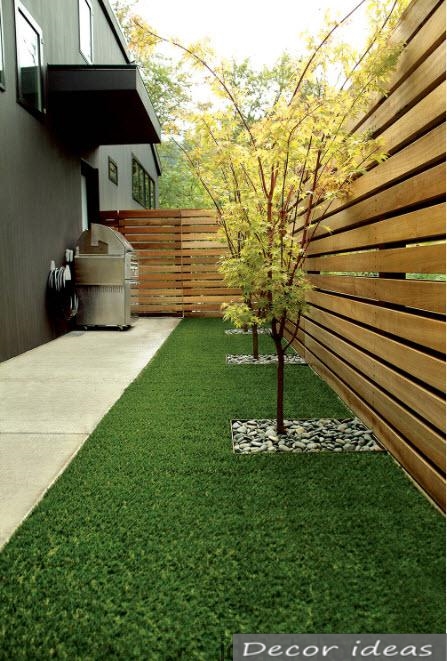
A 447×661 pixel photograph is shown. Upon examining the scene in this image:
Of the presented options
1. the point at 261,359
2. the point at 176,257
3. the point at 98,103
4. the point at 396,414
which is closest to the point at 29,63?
the point at 98,103

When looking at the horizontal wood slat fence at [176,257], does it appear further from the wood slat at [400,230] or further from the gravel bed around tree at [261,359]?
the wood slat at [400,230]

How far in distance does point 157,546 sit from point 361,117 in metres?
2.76

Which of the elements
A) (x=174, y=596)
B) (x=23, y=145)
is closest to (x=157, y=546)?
(x=174, y=596)

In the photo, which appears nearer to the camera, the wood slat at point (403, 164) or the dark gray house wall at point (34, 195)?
the wood slat at point (403, 164)

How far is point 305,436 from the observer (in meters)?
3.13

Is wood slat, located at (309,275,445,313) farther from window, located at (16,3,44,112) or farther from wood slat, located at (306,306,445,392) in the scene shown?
window, located at (16,3,44,112)

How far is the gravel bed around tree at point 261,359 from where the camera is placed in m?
5.40

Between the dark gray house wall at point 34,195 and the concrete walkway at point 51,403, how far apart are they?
1.59 ft

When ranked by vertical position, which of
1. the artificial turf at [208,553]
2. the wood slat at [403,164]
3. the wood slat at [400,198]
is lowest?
the artificial turf at [208,553]

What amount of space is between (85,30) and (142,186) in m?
7.67

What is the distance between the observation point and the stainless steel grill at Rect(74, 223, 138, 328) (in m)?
8.27

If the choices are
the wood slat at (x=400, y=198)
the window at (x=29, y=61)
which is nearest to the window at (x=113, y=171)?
the window at (x=29, y=61)

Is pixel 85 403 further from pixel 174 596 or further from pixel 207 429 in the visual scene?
pixel 174 596

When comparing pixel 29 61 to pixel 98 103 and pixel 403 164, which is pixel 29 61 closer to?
pixel 98 103
